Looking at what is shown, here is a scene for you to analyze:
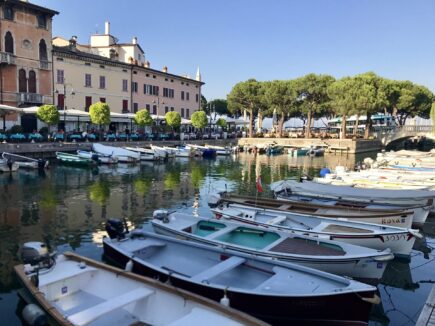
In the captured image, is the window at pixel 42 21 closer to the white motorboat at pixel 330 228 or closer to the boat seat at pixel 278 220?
the white motorboat at pixel 330 228

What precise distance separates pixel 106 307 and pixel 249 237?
5.51 m

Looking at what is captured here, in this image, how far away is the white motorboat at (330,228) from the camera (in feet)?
36.6

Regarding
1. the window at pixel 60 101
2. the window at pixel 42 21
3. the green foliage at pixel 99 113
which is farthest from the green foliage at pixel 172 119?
the window at pixel 42 21

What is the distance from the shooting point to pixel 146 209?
1803cm

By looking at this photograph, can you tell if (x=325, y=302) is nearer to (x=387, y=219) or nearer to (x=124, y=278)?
(x=124, y=278)

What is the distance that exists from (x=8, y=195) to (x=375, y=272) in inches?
722

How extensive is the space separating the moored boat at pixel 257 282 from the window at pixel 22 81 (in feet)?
122

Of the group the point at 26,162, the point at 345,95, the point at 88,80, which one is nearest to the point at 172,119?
the point at 88,80

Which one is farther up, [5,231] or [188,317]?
[188,317]

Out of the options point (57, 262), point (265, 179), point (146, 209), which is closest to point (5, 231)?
point (146, 209)

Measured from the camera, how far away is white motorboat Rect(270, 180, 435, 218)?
56.5ft

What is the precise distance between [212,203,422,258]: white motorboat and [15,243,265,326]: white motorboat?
554 centimetres

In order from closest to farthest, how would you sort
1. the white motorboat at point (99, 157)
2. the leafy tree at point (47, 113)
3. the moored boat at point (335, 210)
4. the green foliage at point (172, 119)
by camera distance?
the moored boat at point (335, 210), the white motorboat at point (99, 157), the leafy tree at point (47, 113), the green foliage at point (172, 119)

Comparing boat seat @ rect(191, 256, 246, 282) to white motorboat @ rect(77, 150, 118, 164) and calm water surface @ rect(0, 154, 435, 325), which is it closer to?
calm water surface @ rect(0, 154, 435, 325)
